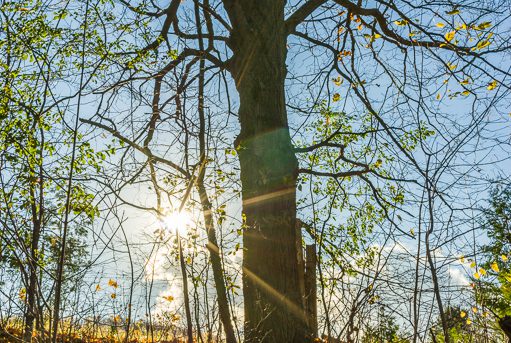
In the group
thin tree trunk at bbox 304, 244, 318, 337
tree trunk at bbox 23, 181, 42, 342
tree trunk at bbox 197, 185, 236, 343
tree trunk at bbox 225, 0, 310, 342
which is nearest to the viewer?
tree trunk at bbox 23, 181, 42, 342

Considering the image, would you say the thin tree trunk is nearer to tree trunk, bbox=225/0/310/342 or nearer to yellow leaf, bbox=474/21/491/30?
tree trunk, bbox=225/0/310/342

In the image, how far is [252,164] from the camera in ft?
16.0

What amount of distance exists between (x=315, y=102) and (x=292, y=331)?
15.3 feet

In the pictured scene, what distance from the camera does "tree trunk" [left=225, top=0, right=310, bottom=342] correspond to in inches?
168

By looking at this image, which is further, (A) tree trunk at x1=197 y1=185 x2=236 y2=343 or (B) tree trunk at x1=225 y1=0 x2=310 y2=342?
(B) tree trunk at x1=225 y1=0 x2=310 y2=342

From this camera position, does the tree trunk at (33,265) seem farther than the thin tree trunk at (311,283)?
No

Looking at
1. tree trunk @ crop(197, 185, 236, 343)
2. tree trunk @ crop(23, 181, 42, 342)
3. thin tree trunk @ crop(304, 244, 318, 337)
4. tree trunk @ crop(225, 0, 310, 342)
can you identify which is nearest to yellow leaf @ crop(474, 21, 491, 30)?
tree trunk @ crop(225, 0, 310, 342)

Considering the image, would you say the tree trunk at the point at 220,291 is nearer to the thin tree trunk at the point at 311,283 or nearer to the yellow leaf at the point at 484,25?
the thin tree trunk at the point at 311,283

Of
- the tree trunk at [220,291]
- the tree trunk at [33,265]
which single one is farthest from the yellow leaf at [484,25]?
the tree trunk at [33,265]

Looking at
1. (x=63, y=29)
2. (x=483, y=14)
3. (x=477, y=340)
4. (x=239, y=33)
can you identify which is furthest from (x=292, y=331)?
(x=63, y=29)

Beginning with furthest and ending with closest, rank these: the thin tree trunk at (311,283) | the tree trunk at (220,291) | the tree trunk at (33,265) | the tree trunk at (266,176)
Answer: the thin tree trunk at (311,283)
the tree trunk at (266,176)
the tree trunk at (220,291)
the tree trunk at (33,265)

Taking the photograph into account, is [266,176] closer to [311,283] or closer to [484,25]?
[311,283]

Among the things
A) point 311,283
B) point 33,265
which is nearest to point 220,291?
point 33,265

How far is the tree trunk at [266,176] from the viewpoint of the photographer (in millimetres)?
4277
